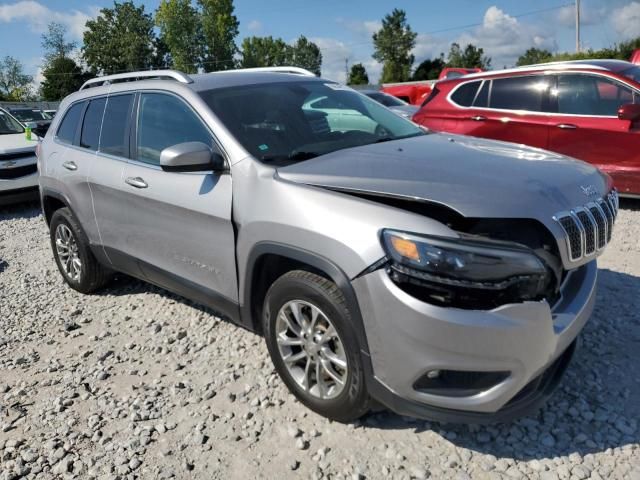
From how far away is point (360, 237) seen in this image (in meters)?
2.29

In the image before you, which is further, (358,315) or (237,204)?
(237,204)

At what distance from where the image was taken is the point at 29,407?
3.22 m

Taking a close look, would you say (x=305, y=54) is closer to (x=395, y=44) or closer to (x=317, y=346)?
(x=395, y=44)

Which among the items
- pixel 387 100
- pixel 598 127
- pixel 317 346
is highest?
pixel 387 100

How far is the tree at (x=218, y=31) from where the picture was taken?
223ft

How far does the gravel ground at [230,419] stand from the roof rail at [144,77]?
176cm

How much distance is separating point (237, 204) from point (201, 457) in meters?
1.30

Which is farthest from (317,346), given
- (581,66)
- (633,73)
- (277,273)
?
(633,73)

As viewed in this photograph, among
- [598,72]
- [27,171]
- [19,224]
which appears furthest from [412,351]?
[27,171]

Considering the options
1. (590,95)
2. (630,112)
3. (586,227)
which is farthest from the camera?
(590,95)

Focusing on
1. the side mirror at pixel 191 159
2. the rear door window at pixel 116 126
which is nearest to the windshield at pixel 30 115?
the rear door window at pixel 116 126

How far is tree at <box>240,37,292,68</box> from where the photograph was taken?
255ft

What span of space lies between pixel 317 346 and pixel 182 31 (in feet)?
240

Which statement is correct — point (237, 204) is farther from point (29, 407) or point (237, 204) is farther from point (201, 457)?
point (29, 407)
